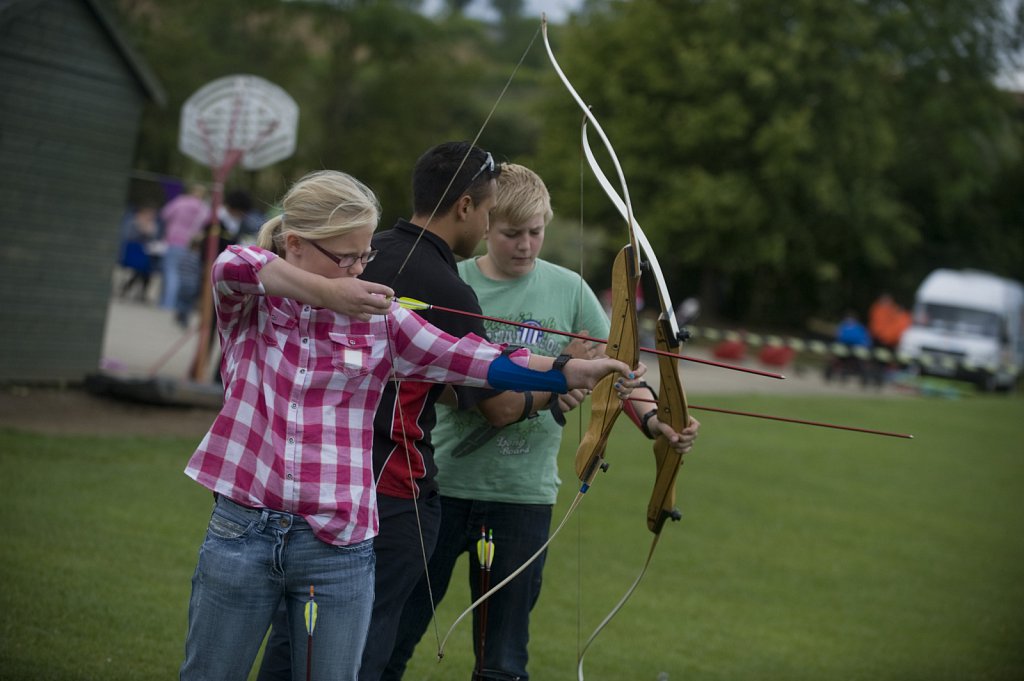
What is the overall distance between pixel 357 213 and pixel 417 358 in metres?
0.38

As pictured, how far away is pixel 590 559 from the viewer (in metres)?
8.37

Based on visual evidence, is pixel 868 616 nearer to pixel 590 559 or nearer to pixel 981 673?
pixel 981 673

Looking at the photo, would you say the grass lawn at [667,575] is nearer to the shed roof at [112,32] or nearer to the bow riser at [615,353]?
the bow riser at [615,353]

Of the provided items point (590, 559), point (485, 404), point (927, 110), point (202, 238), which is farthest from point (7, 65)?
point (927, 110)

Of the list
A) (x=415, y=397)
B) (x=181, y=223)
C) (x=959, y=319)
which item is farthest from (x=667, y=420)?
(x=959, y=319)

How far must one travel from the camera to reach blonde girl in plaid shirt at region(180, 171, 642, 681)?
8.87 ft

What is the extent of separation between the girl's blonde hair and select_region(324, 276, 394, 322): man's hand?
0.53ft

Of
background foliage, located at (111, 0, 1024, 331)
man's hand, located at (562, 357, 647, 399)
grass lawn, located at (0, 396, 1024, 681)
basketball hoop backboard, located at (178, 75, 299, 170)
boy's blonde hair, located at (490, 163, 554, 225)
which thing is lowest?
grass lawn, located at (0, 396, 1024, 681)

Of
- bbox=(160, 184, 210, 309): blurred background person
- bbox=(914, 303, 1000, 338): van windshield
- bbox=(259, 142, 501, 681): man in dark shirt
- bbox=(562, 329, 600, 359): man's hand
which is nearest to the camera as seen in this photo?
bbox=(259, 142, 501, 681): man in dark shirt

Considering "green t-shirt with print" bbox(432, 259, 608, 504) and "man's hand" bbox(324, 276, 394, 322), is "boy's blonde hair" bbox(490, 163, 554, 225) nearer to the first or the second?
"green t-shirt with print" bbox(432, 259, 608, 504)

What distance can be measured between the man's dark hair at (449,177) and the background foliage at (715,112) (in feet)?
91.7

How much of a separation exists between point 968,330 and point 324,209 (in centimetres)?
2987

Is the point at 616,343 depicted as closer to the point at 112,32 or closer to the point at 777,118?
the point at 112,32

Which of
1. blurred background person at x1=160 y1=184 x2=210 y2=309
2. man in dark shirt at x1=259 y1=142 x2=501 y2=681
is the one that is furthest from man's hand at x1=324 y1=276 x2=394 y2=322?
blurred background person at x1=160 y1=184 x2=210 y2=309
